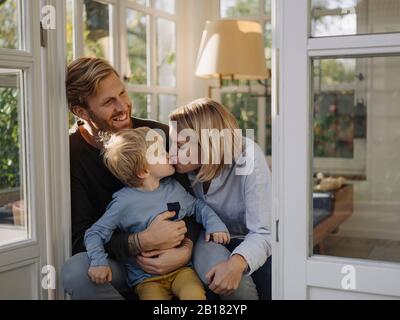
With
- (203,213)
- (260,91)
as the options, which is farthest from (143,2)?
(203,213)

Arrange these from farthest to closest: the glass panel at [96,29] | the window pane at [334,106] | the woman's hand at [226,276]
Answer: the glass panel at [96,29], the woman's hand at [226,276], the window pane at [334,106]

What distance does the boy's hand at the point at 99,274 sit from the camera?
206cm

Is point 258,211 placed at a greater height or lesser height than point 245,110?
lesser

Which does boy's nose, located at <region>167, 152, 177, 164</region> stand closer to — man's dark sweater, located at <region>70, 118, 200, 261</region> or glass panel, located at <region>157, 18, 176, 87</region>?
man's dark sweater, located at <region>70, 118, 200, 261</region>

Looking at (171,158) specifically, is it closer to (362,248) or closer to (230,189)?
(230,189)

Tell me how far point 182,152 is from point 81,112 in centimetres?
49

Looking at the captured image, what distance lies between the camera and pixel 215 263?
215cm

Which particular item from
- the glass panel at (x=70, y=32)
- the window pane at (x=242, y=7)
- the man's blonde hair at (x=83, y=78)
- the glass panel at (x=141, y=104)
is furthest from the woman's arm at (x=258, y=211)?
the window pane at (x=242, y=7)

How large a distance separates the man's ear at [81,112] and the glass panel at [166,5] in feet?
5.13

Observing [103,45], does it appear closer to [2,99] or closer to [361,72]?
[2,99]

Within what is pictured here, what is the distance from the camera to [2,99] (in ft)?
6.52

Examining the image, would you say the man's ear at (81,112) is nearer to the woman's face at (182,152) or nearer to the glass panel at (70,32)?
the woman's face at (182,152)
